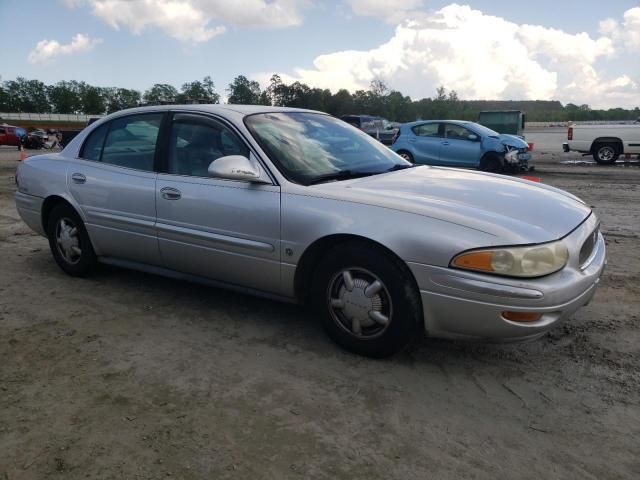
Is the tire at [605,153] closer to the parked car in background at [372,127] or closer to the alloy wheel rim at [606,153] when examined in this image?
the alloy wheel rim at [606,153]

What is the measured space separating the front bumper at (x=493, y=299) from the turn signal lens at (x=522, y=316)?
0.02 metres

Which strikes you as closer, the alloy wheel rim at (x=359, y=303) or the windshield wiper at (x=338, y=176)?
the alloy wheel rim at (x=359, y=303)

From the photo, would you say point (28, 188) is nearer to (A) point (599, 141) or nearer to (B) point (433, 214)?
(B) point (433, 214)

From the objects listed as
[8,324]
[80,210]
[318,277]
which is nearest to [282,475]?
[318,277]

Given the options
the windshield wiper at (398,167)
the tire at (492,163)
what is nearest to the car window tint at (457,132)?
the tire at (492,163)

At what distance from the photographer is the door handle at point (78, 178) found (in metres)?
4.54

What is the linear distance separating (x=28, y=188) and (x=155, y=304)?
192cm

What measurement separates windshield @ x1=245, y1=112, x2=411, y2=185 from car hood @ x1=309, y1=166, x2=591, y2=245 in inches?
6.9

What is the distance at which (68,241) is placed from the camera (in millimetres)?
4766

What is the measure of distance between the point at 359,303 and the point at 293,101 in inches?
3016

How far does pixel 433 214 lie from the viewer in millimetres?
2938

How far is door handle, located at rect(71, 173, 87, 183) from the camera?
4.54m

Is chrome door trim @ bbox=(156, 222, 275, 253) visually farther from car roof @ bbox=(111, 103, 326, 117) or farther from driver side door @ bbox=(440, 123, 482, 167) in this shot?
driver side door @ bbox=(440, 123, 482, 167)

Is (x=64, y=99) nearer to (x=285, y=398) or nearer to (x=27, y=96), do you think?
(x=27, y=96)
